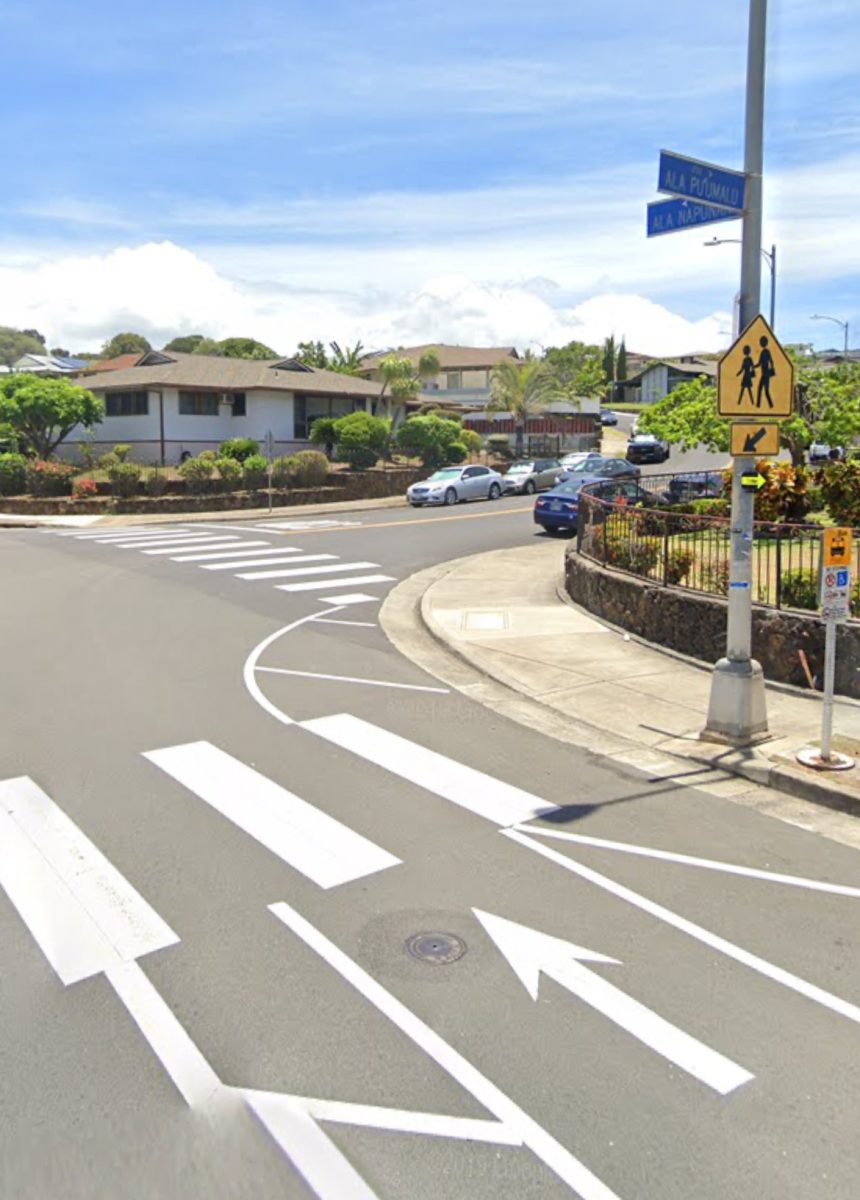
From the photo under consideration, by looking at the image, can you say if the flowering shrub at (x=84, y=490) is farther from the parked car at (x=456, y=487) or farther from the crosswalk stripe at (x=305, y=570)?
the crosswalk stripe at (x=305, y=570)

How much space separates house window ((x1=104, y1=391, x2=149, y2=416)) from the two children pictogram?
124 ft

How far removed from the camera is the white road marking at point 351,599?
17203 mm

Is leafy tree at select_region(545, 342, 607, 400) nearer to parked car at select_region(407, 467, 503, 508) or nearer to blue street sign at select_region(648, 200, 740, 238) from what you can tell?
parked car at select_region(407, 467, 503, 508)

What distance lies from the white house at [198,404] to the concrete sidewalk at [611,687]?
1090 inches

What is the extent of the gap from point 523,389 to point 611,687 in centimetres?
5081

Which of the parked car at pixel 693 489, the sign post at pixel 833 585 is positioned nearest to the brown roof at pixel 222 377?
the parked car at pixel 693 489

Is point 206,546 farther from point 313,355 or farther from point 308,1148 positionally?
point 313,355

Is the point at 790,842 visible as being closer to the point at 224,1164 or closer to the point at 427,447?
the point at 224,1164

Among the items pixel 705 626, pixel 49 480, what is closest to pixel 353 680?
pixel 705 626

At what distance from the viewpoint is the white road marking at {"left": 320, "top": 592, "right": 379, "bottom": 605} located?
1720 cm

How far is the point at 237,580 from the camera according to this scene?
63.5 ft

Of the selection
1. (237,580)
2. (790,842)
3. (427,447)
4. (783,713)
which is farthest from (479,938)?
(427,447)

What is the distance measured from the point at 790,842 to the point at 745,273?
15.9 feet

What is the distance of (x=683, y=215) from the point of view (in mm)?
8586
